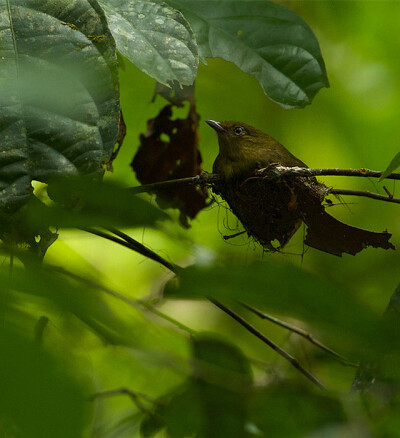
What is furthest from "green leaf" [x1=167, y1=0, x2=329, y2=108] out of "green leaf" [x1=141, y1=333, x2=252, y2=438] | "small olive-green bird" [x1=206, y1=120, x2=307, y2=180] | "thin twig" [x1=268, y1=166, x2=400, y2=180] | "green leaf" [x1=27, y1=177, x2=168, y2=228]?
"green leaf" [x1=27, y1=177, x2=168, y2=228]

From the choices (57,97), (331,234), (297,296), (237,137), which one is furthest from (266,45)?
(297,296)

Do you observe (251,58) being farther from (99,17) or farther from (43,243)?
(43,243)

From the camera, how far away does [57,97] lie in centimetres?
100

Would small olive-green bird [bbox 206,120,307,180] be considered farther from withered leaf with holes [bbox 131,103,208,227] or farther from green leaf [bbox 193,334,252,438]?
green leaf [bbox 193,334,252,438]

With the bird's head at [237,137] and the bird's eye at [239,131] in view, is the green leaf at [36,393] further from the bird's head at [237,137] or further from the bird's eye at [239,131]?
the bird's eye at [239,131]

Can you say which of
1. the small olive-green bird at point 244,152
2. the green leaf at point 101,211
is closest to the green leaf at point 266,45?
the small olive-green bird at point 244,152

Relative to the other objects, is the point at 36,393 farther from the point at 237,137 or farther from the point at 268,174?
the point at 237,137

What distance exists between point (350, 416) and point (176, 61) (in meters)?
1.09

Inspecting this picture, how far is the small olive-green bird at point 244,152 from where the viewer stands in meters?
2.12

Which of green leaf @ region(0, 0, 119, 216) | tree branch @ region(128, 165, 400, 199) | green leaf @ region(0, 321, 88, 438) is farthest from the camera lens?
tree branch @ region(128, 165, 400, 199)

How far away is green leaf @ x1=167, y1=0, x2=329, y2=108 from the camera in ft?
5.87

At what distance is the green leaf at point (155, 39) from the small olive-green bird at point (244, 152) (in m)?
0.69

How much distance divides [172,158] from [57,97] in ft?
4.36

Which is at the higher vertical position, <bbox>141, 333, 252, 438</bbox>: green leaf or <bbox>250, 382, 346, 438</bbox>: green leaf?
→ <bbox>250, 382, 346, 438</bbox>: green leaf
